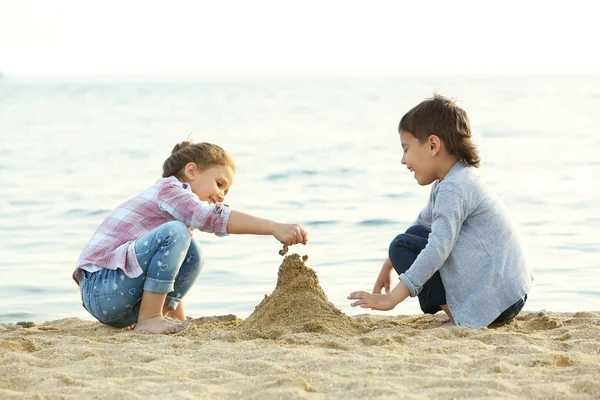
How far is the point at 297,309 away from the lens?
14.7 ft

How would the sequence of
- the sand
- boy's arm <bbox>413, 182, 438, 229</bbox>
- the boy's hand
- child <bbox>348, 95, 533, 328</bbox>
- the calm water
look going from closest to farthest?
the sand
the boy's hand
child <bbox>348, 95, 533, 328</bbox>
boy's arm <bbox>413, 182, 438, 229</bbox>
the calm water

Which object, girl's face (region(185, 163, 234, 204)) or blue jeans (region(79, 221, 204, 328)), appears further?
girl's face (region(185, 163, 234, 204))

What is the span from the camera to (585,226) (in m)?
8.85

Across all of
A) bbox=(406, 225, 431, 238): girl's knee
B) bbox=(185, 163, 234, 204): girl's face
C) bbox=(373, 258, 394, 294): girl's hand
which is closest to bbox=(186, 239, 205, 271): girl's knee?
bbox=(185, 163, 234, 204): girl's face

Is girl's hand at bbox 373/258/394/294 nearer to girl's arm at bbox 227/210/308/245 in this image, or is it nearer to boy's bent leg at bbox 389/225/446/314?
boy's bent leg at bbox 389/225/446/314

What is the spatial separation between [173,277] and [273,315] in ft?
1.76

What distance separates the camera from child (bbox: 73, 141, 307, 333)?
14.6 ft

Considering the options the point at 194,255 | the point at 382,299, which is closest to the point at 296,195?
the point at 194,255

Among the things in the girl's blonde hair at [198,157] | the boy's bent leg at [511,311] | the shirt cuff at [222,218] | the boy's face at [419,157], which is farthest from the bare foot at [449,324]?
the girl's blonde hair at [198,157]

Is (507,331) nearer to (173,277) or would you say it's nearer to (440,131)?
(440,131)

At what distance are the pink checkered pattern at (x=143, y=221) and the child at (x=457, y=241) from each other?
87 centimetres

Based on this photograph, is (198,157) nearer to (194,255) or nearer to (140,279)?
(194,255)

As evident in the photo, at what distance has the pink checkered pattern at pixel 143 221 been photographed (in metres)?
4.51

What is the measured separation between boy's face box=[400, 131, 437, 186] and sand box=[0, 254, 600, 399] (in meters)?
0.76
